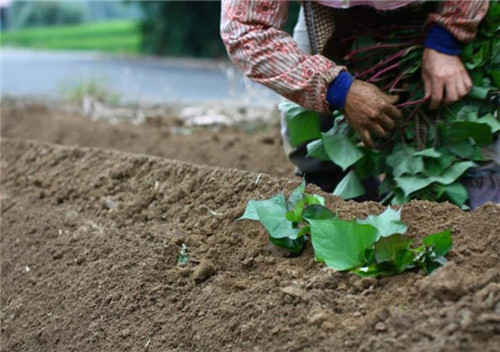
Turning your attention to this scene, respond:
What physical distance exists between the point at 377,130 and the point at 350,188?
34 cm

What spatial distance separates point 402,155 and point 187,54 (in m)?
14.8

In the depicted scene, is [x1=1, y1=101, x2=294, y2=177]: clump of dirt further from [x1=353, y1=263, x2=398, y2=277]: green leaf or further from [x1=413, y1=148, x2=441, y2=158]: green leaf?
[x1=353, y1=263, x2=398, y2=277]: green leaf

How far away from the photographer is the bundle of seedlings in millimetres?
2670

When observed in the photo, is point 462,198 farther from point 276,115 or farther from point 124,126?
point 124,126

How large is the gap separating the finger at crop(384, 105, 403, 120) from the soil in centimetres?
42

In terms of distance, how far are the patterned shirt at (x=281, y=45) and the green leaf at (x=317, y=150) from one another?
0.34m

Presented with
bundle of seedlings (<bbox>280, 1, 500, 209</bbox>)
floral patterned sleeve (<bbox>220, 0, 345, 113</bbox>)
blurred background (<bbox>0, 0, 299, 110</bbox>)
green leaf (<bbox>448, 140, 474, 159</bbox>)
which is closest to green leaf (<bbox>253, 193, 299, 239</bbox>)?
floral patterned sleeve (<bbox>220, 0, 345, 113</bbox>)

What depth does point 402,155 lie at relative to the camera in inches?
109

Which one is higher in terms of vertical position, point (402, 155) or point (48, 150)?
point (402, 155)

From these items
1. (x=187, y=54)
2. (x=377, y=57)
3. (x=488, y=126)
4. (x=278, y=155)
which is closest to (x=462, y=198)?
(x=488, y=126)

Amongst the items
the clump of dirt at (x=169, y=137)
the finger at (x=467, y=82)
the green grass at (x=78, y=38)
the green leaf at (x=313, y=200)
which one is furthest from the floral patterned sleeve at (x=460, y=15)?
the green grass at (x=78, y=38)

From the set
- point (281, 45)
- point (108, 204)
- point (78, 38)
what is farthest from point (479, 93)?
point (78, 38)

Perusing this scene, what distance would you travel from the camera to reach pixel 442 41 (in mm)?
2625

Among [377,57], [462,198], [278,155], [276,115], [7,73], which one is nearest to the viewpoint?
[462,198]
